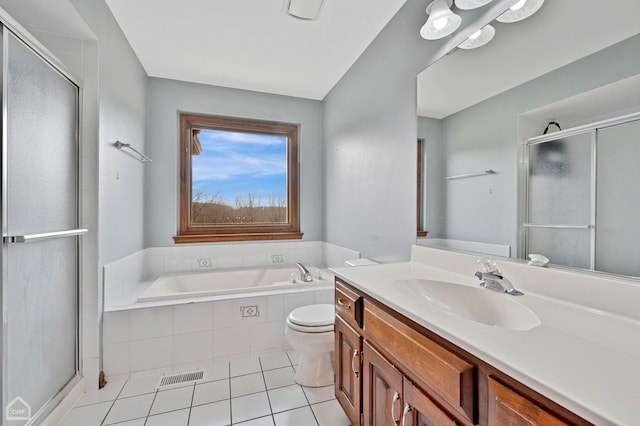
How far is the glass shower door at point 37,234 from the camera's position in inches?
47.1

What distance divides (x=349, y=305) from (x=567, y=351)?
82 centimetres

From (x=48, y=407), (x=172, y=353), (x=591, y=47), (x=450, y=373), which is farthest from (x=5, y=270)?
(x=591, y=47)

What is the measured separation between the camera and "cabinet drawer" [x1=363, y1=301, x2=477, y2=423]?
0.67 m

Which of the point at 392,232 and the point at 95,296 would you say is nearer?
the point at 95,296

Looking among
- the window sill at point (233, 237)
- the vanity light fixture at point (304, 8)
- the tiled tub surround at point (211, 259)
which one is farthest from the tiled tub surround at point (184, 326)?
the vanity light fixture at point (304, 8)

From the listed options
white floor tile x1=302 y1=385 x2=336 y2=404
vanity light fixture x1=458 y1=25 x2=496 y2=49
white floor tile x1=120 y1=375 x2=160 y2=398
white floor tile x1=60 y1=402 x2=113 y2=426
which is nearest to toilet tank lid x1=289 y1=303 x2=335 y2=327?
white floor tile x1=302 y1=385 x2=336 y2=404

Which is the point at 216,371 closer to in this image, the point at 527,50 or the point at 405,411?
the point at 405,411

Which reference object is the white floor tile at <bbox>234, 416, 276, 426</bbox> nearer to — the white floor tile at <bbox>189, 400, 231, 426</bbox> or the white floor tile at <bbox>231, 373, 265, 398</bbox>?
the white floor tile at <bbox>189, 400, 231, 426</bbox>

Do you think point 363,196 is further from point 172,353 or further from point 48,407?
point 48,407

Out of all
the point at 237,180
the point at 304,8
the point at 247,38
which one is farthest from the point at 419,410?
the point at 237,180

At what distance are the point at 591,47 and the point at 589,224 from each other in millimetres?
571

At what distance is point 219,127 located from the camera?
10.1 feet

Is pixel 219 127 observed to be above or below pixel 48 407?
above

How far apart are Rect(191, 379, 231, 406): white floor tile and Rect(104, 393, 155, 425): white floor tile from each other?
0.82 ft
